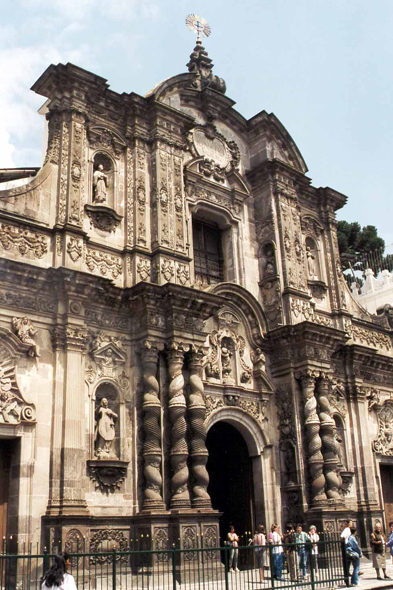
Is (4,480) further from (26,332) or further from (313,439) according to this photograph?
(313,439)

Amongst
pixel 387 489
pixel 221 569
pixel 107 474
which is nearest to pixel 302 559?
pixel 221 569

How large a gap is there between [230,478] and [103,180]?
348 inches

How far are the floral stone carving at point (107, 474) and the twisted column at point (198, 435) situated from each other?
1.69 meters

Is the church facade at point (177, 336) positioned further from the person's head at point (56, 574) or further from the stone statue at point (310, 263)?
the person's head at point (56, 574)

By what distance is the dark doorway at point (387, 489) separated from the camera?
20.8 metres

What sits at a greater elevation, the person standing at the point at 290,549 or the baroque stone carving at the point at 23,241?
the baroque stone carving at the point at 23,241

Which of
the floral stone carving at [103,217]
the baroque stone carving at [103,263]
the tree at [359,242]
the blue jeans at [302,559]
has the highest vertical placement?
the tree at [359,242]

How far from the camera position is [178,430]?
49.6 ft

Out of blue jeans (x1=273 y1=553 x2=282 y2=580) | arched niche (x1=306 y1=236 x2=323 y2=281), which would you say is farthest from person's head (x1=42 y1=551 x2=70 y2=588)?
arched niche (x1=306 y1=236 x2=323 y2=281)

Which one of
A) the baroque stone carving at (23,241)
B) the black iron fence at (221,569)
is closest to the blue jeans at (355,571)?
the black iron fence at (221,569)

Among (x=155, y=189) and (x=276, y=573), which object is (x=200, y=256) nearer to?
(x=155, y=189)

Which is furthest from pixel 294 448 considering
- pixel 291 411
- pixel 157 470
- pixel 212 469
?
pixel 157 470

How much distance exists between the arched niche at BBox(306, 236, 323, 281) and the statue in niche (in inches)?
354

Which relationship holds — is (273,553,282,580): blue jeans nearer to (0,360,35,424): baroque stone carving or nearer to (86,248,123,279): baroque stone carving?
(0,360,35,424): baroque stone carving
